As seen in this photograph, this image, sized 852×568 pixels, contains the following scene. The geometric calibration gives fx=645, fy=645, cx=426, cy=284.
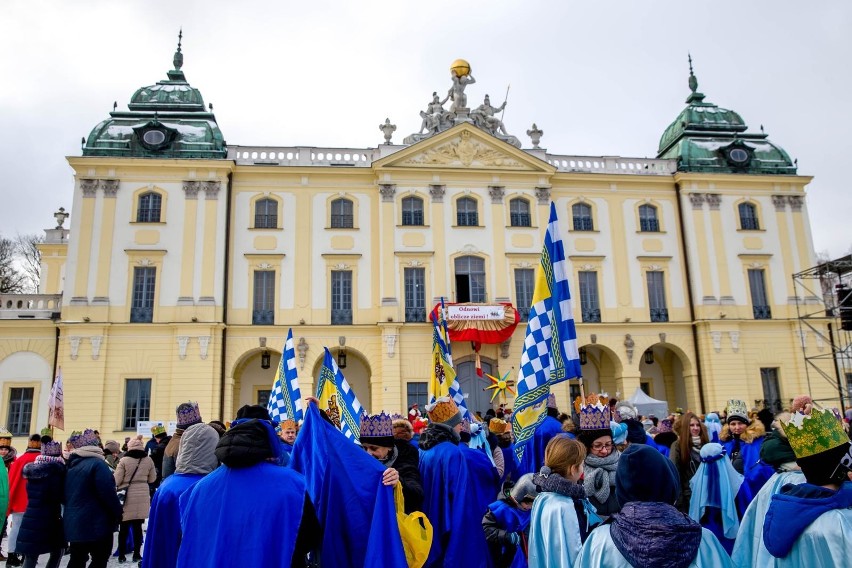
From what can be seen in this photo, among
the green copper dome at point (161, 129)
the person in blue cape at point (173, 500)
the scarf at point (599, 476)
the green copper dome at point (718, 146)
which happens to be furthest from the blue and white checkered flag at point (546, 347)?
the green copper dome at point (718, 146)

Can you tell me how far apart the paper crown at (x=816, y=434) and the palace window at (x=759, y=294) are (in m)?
28.5

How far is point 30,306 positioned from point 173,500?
25.7m

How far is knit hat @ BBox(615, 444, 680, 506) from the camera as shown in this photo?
10.5 feet

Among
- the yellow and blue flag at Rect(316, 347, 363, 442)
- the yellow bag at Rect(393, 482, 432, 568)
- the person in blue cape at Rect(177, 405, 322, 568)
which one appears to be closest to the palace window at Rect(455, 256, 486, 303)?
the yellow and blue flag at Rect(316, 347, 363, 442)

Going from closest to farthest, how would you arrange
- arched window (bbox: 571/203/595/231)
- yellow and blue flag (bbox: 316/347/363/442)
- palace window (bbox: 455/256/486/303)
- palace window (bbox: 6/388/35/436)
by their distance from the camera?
1. yellow and blue flag (bbox: 316/347/363/442)
2. palace window (bbox: 6/388/35/436)
3. palace window (bbox: 455/256/486/303)
4. arched window (bbox: 571/203/595/231)

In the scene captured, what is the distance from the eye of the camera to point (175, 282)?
2630 cm

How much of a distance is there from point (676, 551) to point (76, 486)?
683 centimetres

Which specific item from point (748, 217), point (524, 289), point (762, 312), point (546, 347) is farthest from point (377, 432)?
point (748, 217)

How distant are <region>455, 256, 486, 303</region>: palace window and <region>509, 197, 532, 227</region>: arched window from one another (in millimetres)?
2445

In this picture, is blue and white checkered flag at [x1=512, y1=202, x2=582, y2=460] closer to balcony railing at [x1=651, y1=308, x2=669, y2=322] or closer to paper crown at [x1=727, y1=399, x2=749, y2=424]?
paper crown at [x1=727, y1=399, x2=749, y2=424]

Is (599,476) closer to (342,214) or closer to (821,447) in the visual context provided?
(821,447)

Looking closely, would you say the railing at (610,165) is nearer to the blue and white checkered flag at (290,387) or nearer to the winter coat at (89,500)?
the blue and white checkered flag at (290,387)

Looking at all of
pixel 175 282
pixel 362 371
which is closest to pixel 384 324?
pixel 362 371

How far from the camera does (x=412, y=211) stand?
28.4m
